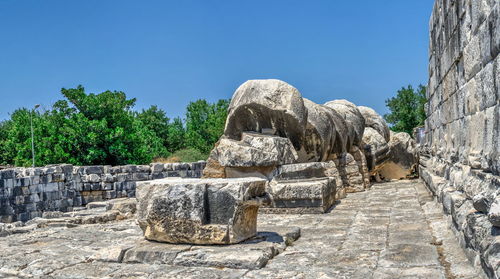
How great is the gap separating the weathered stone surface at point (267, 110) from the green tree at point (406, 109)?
86.3 feet

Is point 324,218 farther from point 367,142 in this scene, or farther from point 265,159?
point 367,142

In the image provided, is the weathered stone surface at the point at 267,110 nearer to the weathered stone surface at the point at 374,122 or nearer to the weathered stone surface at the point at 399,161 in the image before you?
the weathered stone surface at the point at 374,122

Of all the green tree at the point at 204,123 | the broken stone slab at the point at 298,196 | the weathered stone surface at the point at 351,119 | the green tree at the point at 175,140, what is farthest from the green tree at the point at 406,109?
the broken stone slab at the point at 298,196

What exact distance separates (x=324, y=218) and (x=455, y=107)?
2.07 m

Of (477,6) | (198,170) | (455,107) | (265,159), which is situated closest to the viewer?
(477,6)

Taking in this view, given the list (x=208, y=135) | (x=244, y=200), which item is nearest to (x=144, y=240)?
(x=244, y=200)

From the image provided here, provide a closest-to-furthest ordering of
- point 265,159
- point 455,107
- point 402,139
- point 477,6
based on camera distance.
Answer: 1. point 477,6
2. point 455,107
3. point 265,159
4. point 402,139

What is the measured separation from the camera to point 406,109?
1267 inches

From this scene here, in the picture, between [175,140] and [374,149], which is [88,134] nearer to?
[374,149]

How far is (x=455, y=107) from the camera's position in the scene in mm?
5723

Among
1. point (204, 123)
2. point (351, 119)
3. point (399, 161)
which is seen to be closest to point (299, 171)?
point (351, 119)

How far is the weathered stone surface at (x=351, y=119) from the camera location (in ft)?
33.9

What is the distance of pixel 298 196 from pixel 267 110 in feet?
4.41

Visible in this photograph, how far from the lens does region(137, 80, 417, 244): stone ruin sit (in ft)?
13.2
